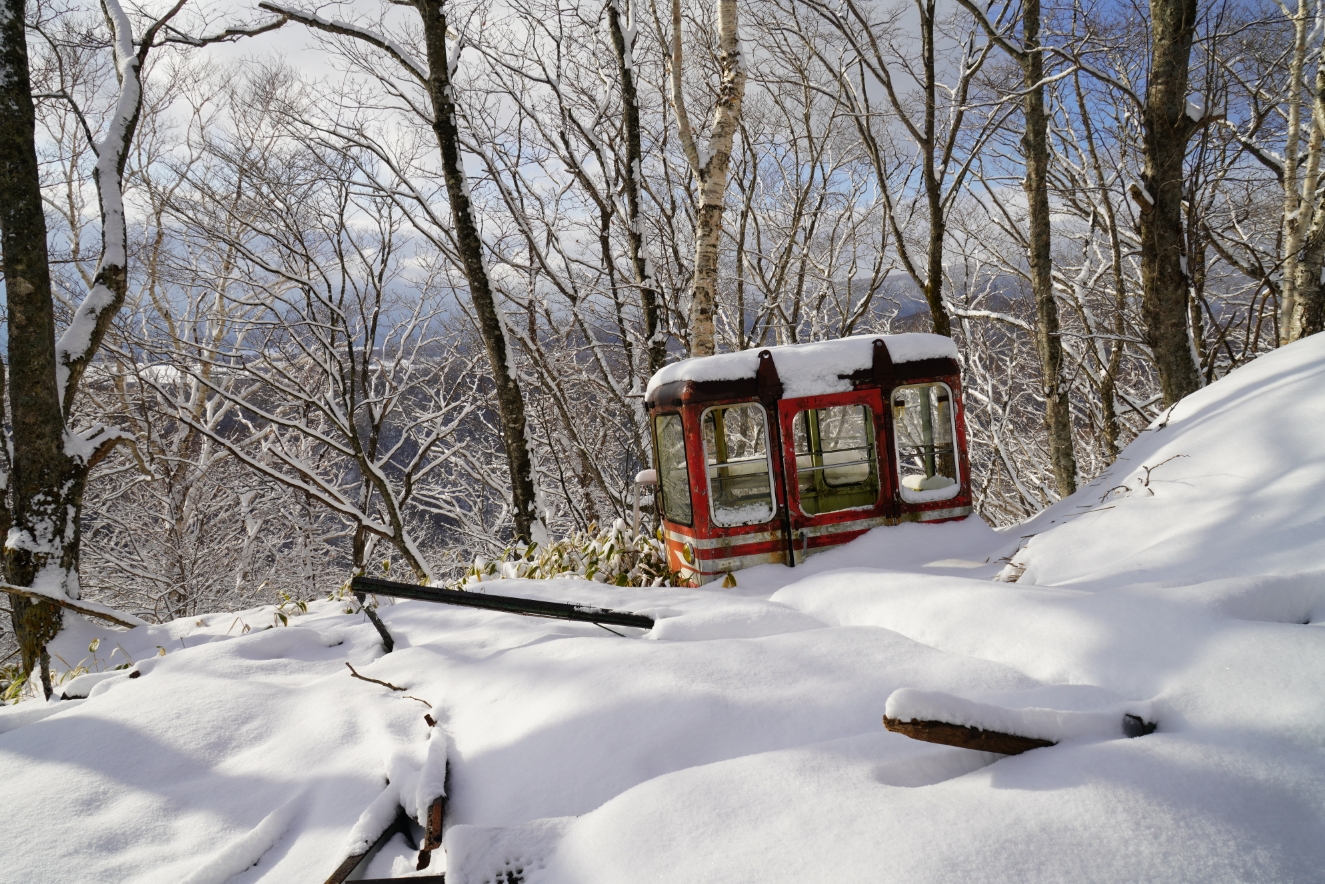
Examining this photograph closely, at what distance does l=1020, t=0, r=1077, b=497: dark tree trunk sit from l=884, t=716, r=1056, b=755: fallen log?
25.3ft

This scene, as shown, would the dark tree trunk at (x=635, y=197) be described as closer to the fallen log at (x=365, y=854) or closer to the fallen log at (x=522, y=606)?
the fallen log at (x=522, y=606)

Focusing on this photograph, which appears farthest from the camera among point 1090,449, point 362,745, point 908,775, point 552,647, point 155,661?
point 1090,449

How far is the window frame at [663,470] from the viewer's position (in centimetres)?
558

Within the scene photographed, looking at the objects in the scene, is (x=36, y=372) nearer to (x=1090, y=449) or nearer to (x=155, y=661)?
(x=155, y=661)

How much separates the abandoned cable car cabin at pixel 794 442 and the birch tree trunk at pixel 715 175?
6.38 ft

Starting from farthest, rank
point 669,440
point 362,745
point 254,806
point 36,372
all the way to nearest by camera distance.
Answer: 1. point 669,440
2. point 36,372
3. point 362,745
4. point 254,806

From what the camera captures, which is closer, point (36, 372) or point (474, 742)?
point (474, 742)

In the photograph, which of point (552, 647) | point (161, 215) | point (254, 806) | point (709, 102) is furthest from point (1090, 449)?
point (161, 215)

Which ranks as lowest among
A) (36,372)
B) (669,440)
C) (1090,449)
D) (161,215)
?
(1090,449)

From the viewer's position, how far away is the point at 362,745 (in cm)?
231

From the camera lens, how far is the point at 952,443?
5.75 m

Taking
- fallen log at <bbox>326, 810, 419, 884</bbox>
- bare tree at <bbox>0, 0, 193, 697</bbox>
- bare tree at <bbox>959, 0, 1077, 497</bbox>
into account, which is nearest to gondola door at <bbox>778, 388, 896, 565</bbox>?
bare tree at <bbox>959, 0, 1077, 497</bbox>

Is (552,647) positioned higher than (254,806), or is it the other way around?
(552,647)

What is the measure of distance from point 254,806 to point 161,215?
16786 mm
